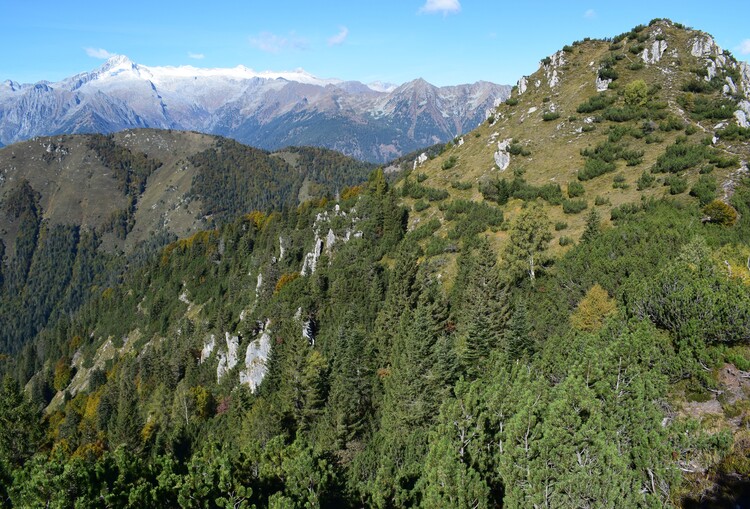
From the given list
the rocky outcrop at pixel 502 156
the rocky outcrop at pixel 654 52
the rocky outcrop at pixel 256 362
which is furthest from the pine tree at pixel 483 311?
the rocky outcrop at pixel 654 52

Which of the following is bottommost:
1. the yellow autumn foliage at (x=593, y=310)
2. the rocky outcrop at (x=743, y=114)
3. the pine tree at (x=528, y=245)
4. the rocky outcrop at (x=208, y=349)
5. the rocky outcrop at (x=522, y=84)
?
the rocky outcrop at (x=208, y=349)

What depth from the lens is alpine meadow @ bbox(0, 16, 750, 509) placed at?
1770 cm

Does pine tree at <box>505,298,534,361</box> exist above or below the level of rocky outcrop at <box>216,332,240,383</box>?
above

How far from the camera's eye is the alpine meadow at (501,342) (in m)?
17.7

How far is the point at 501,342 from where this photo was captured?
39.8 meters

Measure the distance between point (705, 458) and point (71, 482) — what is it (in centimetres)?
2413

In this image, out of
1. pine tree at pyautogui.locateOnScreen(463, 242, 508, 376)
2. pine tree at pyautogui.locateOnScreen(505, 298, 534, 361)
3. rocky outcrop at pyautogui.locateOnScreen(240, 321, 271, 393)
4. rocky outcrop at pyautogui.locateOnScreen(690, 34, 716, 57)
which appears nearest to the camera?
pine tree at pyautogui.locateOnScreen(505, 298, 534, 361)

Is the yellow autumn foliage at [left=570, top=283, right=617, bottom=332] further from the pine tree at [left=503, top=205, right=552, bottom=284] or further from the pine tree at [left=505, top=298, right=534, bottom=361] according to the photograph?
the pine tree at [left=503, top=205, right=552, bottom=284]

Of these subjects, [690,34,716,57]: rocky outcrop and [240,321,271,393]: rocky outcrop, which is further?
[690,34,716,57]: rocky outcrop

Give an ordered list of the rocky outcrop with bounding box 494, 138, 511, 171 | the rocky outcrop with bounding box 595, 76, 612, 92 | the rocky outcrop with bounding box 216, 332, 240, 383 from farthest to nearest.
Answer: the rocky outcrop with bounding box 216, 332, 240, 383 < the rocky outcrop with bounding box 595, 76, 612, 92 < the rocky outcrop with bounding box 494, 138, 511, 171

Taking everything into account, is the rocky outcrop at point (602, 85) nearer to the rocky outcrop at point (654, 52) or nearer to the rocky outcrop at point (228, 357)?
the rocky outcrop at point (654, 52)

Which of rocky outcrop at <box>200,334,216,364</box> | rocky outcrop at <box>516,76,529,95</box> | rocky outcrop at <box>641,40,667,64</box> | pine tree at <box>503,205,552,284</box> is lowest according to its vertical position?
rocky outcrop at <box>200,334,216,364</box>

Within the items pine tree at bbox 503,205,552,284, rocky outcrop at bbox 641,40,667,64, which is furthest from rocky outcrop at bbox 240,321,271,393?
rocky outcrop at bbox 641,40,667,64

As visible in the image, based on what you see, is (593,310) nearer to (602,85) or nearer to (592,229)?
(592,229)
